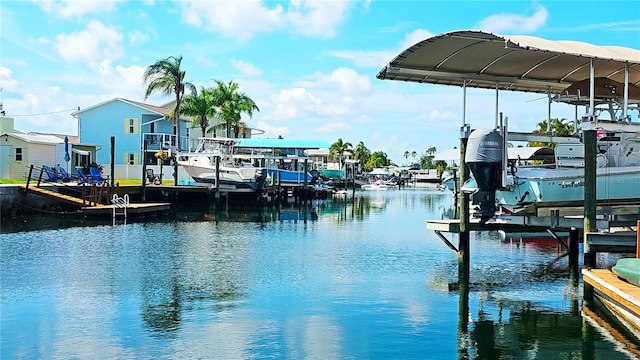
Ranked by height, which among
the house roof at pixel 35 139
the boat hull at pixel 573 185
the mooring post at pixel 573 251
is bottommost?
the mooring post at pixel 573 251

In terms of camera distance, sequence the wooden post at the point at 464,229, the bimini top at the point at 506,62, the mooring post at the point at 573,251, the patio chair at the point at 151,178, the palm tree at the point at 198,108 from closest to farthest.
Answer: the bimini top at the point at 506,62
the wooden post at the point at 464,229
the mooring post at the point at 573,251
the patio chair at the point at 151,178
the palm tree at the point at 198,108

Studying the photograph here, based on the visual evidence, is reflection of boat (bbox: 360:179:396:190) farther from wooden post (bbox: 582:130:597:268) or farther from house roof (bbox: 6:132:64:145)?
wooden post (bbox: 582:130:597:268)

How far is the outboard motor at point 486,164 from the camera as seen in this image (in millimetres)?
18672

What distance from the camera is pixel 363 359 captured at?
12.6 metres

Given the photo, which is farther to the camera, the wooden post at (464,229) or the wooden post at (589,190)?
the wooden post at (464,229)

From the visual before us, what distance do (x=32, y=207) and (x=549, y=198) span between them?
92.4 feet

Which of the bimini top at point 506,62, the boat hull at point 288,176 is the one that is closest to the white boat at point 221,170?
the boat hull at point 288,176

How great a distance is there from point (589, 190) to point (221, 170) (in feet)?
129

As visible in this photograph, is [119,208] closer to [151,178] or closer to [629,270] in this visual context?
[151,178]

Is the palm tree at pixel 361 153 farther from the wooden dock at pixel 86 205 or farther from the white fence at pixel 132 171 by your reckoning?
the wooden dock at pixel 86 205

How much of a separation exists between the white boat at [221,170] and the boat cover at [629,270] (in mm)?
39959

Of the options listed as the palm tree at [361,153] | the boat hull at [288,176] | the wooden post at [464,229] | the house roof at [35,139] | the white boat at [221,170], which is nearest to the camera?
the wooden post at [464,229]

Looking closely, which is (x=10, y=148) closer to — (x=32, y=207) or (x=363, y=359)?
(x=32, y=207)

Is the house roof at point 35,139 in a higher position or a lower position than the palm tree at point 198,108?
lower
